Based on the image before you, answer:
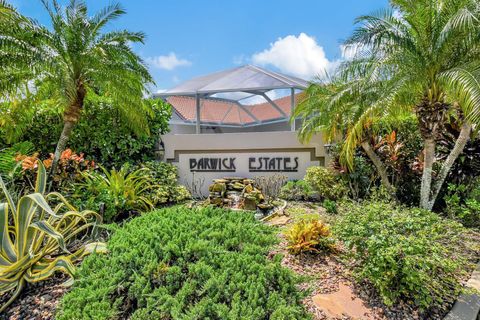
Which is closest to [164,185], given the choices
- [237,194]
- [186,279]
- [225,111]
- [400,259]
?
[237,194]

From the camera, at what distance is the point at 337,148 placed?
25.3ft

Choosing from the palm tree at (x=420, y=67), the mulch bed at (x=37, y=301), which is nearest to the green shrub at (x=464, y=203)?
the palm tree at (x=420, y=67)

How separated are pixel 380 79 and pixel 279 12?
354 centimetres

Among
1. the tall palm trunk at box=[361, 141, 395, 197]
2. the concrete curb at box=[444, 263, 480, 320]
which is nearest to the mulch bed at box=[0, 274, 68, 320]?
the concrete curb at box=[444, 263, 480, 320]

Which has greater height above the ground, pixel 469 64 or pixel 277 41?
pixel 277 41

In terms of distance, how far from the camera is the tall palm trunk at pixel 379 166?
693cm

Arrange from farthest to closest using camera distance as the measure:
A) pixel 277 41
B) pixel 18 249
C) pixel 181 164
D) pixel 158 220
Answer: pixel 277 41
pixel 181 164
pixel 158 220
pixel 18 249

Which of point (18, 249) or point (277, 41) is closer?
point (18, 249)

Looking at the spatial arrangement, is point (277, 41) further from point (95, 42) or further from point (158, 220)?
point (158, 220)

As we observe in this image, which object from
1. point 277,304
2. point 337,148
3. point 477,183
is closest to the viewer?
point 277,304

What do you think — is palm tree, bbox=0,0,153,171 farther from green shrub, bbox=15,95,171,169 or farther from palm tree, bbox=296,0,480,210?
palm tree, bbox=296,0,480,210

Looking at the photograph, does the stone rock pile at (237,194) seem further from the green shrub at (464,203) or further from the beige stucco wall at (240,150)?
the green shrub at (464,203)

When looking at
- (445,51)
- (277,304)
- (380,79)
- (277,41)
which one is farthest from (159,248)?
(277,41)

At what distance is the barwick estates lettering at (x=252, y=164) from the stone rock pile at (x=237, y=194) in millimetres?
524
